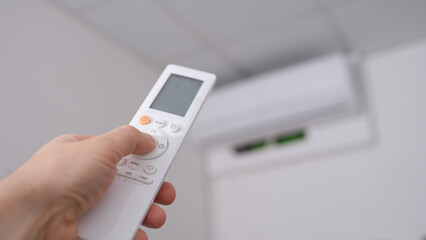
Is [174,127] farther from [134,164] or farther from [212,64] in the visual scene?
[212,64]

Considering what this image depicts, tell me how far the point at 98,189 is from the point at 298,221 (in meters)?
1.65

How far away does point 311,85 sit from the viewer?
1969 mm

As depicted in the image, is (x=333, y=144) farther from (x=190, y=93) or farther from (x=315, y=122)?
(x=190, y=93)

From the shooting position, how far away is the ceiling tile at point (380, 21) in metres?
1.75

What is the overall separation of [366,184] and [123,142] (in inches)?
64.6

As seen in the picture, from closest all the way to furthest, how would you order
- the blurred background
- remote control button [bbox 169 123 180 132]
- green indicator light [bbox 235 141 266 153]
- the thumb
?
the thumb
remote control button [bbox 169 123 180 132]
the blurred background
green indicator light [bbox 235 141 266 153]

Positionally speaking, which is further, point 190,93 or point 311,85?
point 311,85

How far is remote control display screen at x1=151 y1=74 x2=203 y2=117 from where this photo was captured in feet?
2.70

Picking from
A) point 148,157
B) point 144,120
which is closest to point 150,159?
point 148,157

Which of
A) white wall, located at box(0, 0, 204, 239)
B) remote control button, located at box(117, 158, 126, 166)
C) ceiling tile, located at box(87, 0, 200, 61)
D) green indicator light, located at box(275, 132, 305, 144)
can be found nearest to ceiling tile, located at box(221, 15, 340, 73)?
ceiling tile, located at box(87, 0, 200, 61)

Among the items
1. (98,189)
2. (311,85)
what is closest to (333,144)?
(311,85)

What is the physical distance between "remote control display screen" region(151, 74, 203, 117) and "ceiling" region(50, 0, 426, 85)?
0.91 m

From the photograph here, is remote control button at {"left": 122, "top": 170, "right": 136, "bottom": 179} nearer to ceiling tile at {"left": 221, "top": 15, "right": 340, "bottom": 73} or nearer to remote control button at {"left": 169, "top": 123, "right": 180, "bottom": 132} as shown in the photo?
remote control button at {"left": 169, "top": 123, "right": 180, "bottom": 132}

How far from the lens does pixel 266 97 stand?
208cm
